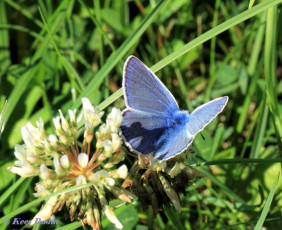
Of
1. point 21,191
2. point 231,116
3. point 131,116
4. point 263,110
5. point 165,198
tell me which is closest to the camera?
point 131,116

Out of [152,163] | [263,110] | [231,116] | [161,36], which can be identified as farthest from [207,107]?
[161,36]

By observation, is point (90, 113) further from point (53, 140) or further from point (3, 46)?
point (3, 46)

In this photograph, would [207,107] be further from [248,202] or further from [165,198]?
[248,202]

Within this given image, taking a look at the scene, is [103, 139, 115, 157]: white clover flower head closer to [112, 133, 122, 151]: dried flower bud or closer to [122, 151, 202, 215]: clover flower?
[112, 133, 122, 151]: dried flower bud

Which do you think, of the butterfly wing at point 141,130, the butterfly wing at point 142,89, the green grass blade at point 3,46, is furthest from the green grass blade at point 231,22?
the green grass blade at point 3,46

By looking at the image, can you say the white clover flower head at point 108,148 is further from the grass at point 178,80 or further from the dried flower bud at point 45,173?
the grass at point 178,80

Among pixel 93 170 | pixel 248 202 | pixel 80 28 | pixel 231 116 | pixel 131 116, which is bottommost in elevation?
pixel 248 202
